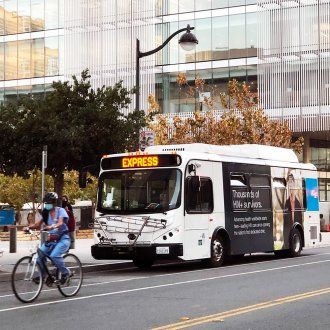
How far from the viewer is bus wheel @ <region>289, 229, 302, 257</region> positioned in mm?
24120

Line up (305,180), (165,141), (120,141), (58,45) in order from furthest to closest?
(58,45) < (165,141) < (305,180) < (120,141)

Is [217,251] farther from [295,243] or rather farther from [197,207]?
[295,243]

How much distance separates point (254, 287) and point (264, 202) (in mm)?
8264

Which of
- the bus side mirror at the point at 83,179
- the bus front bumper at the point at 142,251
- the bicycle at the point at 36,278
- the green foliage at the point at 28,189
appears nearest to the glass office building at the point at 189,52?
the green foliage at the point at 28,189

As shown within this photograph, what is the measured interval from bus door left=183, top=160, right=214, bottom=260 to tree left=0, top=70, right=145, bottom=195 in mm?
3260

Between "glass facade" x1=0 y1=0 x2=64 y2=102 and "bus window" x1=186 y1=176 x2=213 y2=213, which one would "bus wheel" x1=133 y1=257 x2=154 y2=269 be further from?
"glass facade" x1=0 y1=0 x2=64 y2=102

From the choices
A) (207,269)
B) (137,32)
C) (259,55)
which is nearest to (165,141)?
(259,55)

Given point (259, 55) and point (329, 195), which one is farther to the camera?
point (329, 195)

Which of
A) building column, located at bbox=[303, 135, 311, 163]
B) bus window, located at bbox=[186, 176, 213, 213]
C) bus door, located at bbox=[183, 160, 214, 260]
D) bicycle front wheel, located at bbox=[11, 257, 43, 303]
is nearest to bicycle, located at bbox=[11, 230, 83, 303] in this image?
bicycle front wheel, located at bbox=[11, 257, 43, 303]

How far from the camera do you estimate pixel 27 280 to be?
12.7m

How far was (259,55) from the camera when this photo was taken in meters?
50.4

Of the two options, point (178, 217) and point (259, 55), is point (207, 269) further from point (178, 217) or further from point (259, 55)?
point (259, 55)

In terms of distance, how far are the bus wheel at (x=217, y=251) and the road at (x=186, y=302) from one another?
1.08m

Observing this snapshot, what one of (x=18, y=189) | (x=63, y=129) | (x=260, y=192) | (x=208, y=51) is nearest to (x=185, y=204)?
(x=63, y=129)
